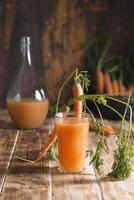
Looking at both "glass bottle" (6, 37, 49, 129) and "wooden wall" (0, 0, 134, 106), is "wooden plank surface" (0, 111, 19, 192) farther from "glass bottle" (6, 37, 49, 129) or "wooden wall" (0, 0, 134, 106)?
"wooden wall" (0, 0, 134, 106)

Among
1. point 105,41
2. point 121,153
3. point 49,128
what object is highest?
point 105,41

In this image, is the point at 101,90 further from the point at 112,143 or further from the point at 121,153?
the point at 121,153

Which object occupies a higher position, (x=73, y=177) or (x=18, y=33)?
(x=18, y=33)

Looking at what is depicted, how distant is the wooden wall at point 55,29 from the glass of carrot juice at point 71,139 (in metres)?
1.07

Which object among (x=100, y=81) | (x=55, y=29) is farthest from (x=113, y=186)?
(x=55, y=29)

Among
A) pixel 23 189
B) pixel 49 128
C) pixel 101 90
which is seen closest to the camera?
pixel 23 189

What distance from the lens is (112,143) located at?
1.38m

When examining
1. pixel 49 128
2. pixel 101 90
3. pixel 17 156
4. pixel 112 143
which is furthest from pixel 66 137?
pixel 101 90

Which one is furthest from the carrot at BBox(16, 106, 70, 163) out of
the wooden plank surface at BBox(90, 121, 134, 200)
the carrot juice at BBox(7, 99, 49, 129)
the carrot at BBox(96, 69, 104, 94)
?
the carrot at BBox(96, 69, 104, 94)

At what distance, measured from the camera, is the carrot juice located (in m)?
1.61

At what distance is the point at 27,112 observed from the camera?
161 cm

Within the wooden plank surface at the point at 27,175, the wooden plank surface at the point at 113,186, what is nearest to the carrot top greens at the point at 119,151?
the wooden plank surface at the point at 113,186

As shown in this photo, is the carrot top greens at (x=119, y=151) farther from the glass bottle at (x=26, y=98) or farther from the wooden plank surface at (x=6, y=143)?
the glass bottle at (x=26, y=98)

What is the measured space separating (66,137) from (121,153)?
12cm
